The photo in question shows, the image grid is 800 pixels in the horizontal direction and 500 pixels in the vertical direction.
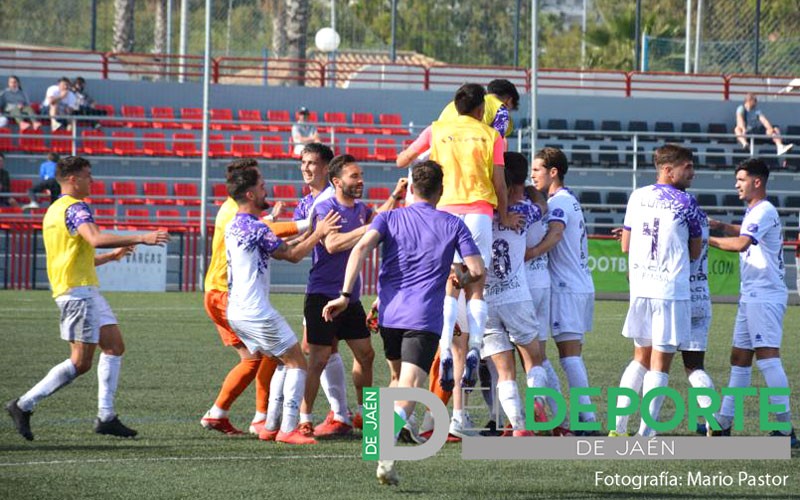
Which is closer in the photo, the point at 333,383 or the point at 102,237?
the point at 102,237

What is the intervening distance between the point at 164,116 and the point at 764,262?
957 inches

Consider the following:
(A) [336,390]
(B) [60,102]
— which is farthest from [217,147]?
(A) [336,390]

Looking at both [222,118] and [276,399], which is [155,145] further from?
[276,399]

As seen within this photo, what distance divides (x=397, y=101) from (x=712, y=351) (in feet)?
63.7

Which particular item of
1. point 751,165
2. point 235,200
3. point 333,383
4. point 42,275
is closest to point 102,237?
point 235,200

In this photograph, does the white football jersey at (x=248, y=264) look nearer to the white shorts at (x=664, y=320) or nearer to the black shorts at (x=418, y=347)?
the black shorts at (x=418, y=347)

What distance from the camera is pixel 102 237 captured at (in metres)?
9.57

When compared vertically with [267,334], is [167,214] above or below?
above

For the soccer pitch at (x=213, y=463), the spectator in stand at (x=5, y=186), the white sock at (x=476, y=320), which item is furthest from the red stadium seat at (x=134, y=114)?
the white sock at (x=476, y=320)

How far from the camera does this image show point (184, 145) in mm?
31391

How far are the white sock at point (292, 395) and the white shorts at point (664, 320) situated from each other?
7.98 ft

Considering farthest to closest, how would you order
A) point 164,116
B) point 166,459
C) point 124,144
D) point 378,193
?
point 164,116, point 124,144, point 378,193, point 166,459

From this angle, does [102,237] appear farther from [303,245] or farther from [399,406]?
[399,406]

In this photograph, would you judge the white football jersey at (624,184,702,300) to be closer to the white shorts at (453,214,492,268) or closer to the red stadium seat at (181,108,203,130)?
the white shorts at (453,214,492,268)
